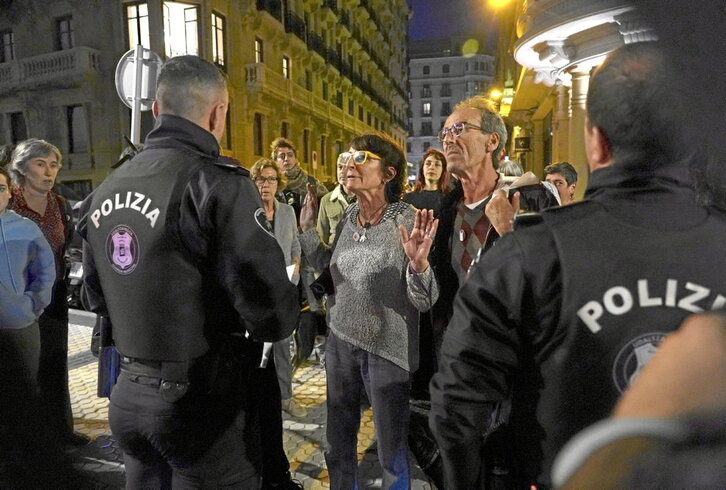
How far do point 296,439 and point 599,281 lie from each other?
3.27 m

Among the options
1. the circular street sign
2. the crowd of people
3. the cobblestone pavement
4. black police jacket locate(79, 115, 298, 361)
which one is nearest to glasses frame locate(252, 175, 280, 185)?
the circular street sign

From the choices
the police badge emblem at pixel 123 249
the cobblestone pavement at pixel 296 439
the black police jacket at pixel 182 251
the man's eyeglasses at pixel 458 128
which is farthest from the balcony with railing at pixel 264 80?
the police badge emblem at pixel 123 249

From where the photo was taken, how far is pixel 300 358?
4.15 metres

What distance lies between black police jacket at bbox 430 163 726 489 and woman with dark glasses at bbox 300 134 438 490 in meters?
1.09

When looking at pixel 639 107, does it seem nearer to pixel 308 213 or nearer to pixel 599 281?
pixel 599 281

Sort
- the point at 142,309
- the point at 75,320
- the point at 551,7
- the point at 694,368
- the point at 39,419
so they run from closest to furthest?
the point at 694,368 < the point at 142,309 < the point at 39,419 < the point at 75,320 < the point at 551,7

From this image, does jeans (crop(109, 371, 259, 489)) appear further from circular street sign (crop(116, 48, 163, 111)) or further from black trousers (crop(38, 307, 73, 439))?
circular street sign (crop(116, 48, 163, 111))

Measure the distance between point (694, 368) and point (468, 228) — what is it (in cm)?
191

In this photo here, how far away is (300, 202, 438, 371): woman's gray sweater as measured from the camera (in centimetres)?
253

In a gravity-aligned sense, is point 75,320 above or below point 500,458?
below

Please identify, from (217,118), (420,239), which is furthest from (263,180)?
(420,239)

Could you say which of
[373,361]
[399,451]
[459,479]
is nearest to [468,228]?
[373,361]

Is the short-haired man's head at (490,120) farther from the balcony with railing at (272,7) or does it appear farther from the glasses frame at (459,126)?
the balcony with railing at (272,7)

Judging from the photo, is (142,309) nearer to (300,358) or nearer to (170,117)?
(170,117)
